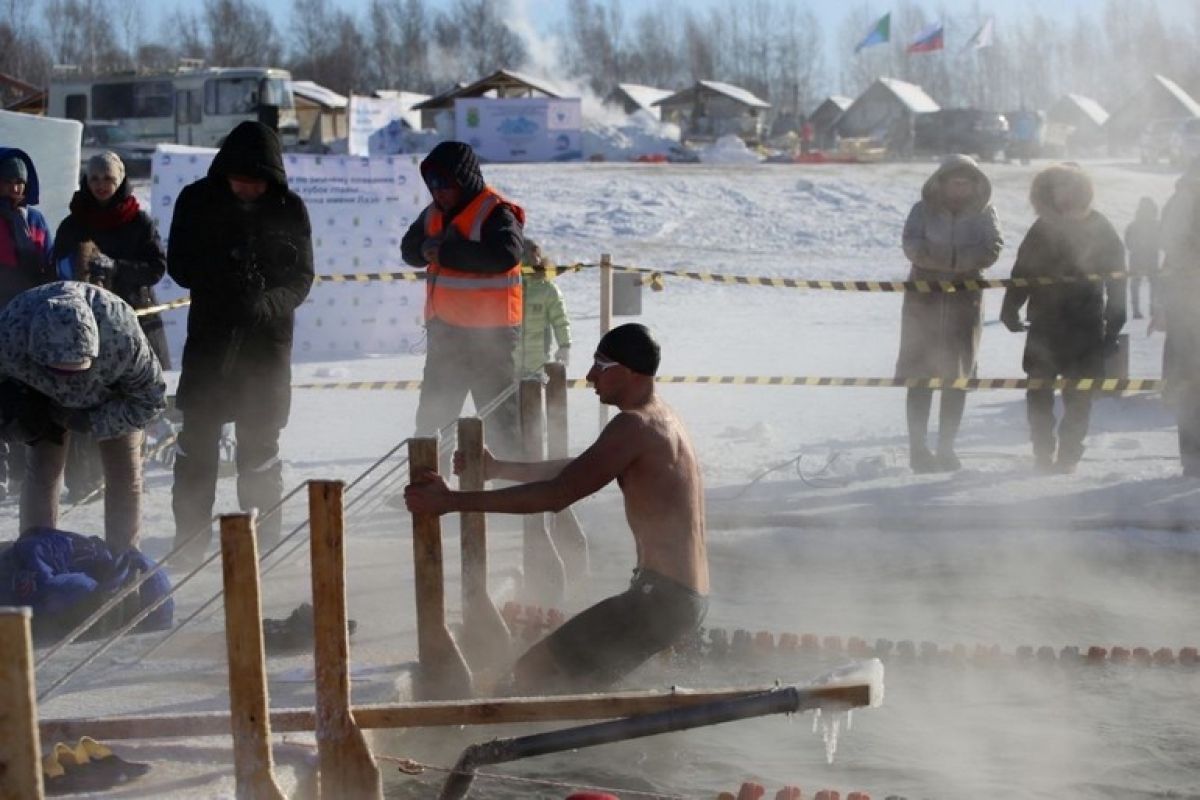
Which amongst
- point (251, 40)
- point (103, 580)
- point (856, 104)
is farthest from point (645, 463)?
point (251, 40)

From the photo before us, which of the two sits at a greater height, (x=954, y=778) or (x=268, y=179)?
(x=268, y=179)

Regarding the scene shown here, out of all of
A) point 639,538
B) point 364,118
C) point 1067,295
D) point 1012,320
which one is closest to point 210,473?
point 639,538

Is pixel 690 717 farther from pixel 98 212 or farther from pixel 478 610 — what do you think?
pixel 98 212

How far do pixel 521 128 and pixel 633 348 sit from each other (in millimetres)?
41900

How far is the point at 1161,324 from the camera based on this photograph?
15.3m

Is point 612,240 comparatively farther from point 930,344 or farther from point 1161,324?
point 930,344

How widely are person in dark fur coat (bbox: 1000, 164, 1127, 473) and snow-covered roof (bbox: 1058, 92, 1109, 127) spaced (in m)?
68.1

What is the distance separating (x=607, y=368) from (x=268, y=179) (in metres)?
2.59

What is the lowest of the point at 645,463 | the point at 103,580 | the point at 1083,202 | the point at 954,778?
the point at 954,778

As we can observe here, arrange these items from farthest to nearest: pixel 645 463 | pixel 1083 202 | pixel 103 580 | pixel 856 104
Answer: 1. pixel 856 104
2. pixel 1083 202
3. pixel 103 580
4. pixel 645 463

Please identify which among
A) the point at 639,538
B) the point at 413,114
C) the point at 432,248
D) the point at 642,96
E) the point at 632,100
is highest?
the point at 642,96

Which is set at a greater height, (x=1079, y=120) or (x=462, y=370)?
(x=1079, y=120)

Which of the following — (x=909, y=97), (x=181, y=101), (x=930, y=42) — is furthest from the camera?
(x=909, y=97)

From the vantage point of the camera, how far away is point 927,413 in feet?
34.2
